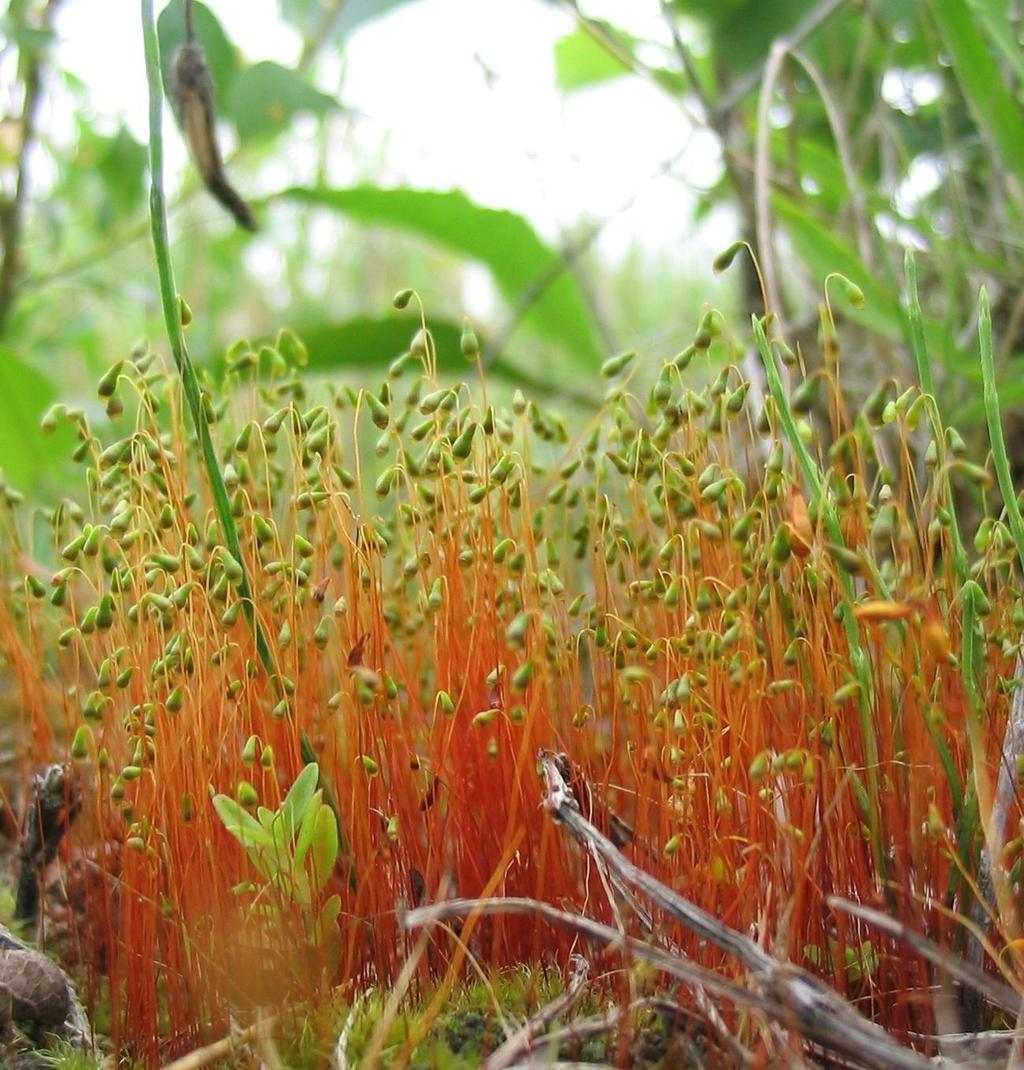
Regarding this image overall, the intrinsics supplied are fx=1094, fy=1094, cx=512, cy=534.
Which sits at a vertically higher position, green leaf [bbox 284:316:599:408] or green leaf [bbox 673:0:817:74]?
green leaf [bbox 673:0:817:74]

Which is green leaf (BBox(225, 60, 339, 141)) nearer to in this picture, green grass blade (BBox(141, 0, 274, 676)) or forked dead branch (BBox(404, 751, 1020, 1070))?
green grass blade (BBox(141, 0, 274, 676))

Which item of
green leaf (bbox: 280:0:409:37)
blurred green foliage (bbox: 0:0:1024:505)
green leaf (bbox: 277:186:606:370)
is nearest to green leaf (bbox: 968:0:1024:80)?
blurred green foliage (bbox: 0:0:1024:505)

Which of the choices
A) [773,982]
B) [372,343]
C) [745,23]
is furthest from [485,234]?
[773,982]

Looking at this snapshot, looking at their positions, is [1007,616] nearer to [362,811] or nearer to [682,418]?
[682,418]

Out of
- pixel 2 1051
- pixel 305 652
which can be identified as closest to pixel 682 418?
pixel 305 652

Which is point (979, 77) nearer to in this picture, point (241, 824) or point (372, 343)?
point (372, 343)
